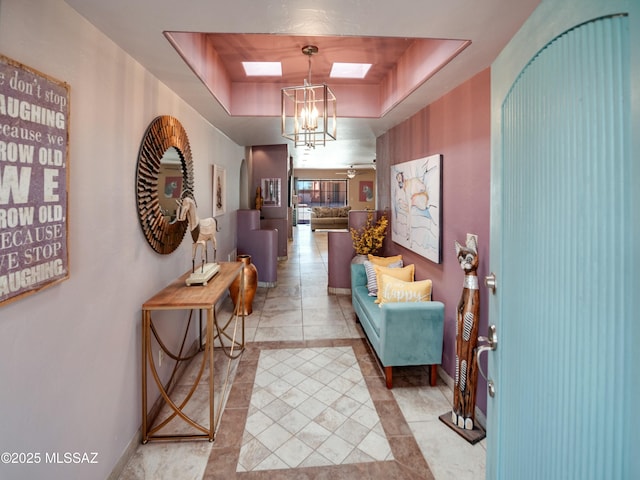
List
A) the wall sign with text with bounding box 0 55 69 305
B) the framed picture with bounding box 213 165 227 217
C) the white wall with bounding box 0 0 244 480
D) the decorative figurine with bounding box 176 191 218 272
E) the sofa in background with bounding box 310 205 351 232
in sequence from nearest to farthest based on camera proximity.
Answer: the wall sign with text with bounding box 0 55 69 305, the white wall with bounding box 0 0 244 480, the decorative figurine with bounding box 176 191 218 272, the framed picture with bounding box 213 165 227 217, the sofa in background with bounding box 310 205 351 232

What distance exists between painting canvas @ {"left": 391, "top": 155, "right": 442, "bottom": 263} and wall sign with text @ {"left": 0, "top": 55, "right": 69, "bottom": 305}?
2637 mm

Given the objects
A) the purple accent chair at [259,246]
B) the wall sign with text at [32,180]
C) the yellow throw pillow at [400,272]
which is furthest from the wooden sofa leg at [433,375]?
the purple accent chair at [259,246]

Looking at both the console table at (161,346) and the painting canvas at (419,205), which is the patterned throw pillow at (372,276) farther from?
the console table at (161,346)

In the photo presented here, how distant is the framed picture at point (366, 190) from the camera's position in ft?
53.3

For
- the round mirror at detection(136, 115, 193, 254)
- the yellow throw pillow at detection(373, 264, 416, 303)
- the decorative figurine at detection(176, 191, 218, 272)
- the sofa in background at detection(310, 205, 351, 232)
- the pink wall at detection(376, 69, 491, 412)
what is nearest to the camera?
the round mirror at detection(136, 115, 193, 254)

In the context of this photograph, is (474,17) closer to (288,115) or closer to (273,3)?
(273,3)

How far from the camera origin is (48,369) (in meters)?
1.36

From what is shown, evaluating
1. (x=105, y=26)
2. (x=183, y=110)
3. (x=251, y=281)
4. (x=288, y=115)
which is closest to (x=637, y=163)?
(x=105, y=26)

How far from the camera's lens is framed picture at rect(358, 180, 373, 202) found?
53.3 feet

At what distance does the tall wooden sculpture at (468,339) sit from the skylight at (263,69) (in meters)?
2.47

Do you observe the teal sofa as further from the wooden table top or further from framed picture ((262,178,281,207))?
framed picture ((262,178,281,207))

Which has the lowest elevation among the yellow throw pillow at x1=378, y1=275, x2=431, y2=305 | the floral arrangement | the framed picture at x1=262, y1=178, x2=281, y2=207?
the yellow throw pillow at x1=378, y1=275, x2=431, y2=305

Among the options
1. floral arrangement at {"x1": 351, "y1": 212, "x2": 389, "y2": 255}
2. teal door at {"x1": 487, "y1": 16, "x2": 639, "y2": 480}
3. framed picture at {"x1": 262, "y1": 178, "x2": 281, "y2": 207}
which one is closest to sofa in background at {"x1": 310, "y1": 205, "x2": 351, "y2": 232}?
framed picture at {"x1": 262, "y1": 178, "x2": 281, "y2": 207}

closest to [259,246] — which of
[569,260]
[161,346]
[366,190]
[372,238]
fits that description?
[372,238]
